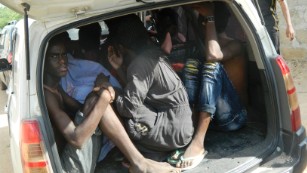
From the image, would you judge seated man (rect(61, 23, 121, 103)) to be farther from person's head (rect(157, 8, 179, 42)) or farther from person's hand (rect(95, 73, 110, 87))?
person's head (rect(157, 8, 179, 42))

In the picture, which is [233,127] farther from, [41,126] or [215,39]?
[41,126]

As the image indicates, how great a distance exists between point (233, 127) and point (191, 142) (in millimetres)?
432

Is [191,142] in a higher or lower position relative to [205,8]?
lower

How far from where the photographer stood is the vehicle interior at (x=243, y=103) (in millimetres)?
2529

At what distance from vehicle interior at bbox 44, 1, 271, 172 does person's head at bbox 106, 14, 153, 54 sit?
0.22m

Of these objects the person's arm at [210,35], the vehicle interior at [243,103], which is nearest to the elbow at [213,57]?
the person's arm at [210,35]

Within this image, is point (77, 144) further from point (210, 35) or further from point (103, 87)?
point (210, 35)

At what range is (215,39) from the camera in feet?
8.83

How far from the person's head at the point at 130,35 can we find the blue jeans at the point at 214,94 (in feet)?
1.23

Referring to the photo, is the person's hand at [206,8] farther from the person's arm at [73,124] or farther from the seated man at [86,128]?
the person's arm at [73,124]

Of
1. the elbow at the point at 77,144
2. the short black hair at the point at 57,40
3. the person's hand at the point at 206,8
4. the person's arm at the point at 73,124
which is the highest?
A: the person's hand at the point at 206,8

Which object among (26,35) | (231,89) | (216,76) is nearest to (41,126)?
(26,35)

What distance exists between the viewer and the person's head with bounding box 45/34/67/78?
8.39ft

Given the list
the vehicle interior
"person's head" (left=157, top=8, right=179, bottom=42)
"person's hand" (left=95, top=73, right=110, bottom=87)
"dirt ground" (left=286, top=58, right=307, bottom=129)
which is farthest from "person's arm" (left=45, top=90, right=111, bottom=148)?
"dirt ground" (left=286, top=58, right=307, bottom=129)
